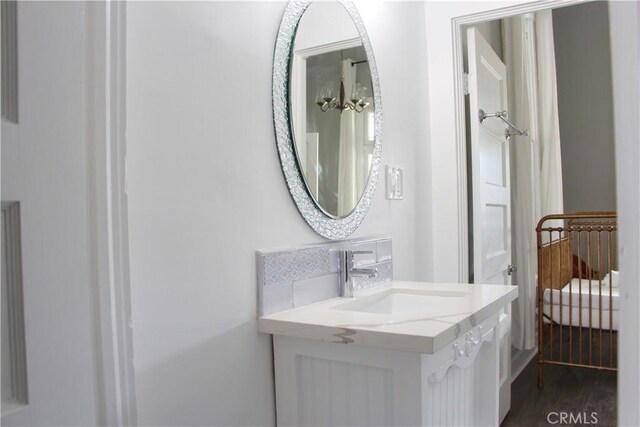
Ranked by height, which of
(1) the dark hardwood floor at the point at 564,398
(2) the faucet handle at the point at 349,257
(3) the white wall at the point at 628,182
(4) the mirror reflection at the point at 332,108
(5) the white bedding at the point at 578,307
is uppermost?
(4) the mirror reflection at the point at 332,108

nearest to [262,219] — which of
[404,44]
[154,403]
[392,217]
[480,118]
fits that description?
[154,403]

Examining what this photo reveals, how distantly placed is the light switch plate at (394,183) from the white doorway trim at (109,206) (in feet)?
3.90

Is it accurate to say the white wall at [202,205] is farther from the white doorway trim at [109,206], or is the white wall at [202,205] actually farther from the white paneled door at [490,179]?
the white paneled door at [490,179]

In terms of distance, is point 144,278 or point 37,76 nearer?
point 37,76

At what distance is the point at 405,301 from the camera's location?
1545mm

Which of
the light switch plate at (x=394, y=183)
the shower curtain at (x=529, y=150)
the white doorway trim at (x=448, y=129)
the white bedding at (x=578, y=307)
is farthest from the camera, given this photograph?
the shower curtain at (x=529, y=150)

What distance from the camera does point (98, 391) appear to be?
0.76 metres

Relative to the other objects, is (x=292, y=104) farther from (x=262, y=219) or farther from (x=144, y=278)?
(x=144, y=278)

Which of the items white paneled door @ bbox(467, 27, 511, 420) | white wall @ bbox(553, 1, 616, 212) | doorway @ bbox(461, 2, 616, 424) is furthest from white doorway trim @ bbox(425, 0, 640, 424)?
white wall @ bbox(553, 1, 616, 212)

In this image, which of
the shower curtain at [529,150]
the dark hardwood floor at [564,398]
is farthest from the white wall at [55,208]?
the shower curtain at [529,150]

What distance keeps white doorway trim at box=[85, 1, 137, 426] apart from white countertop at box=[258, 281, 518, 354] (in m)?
0.41

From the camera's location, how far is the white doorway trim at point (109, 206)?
0.75 metres

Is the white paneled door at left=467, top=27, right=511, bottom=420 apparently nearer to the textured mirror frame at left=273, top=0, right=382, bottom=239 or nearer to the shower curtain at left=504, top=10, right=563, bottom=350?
the shower curtain at left=504, top=10, right=563, bottom=350

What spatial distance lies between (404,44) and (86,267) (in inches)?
66.4
